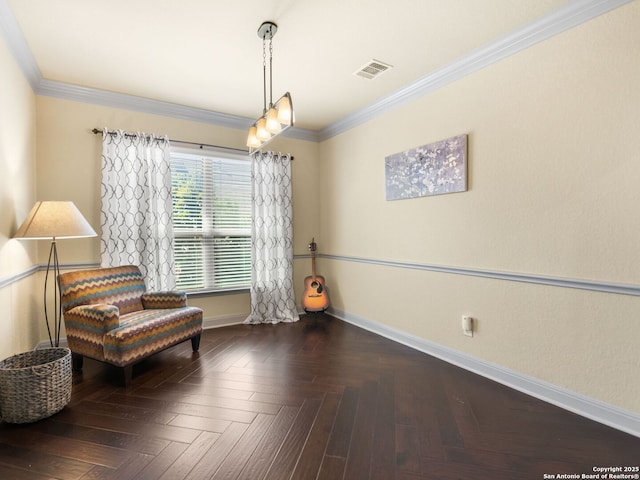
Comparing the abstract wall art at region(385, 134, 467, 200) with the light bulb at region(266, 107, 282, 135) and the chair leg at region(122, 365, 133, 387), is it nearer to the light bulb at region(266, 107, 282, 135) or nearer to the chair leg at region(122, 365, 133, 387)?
the light bulb at region(266, 107, 282, 135)

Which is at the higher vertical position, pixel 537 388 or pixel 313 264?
pixel 313 264

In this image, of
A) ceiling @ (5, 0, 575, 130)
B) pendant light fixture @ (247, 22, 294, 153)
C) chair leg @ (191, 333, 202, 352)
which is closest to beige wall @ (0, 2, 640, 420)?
ceiling @ (5, 0, 575, 130)

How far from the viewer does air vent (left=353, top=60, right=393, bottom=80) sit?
2594 mm

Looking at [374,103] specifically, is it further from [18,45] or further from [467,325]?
[18,45]

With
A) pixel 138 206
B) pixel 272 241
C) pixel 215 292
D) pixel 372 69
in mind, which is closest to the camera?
pixel 372 69

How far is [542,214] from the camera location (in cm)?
210

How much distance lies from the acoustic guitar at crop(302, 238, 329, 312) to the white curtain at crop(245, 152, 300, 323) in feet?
0.61

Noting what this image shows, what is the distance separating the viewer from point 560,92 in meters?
2.00

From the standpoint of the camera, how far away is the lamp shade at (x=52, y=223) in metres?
2.24

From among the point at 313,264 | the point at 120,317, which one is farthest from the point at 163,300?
the point at 313,264

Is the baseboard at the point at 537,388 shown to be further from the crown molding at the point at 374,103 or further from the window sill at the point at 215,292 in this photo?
the crown molding at the point at 374,103

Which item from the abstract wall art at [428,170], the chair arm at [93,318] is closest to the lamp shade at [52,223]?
the chair arm at [93,318]

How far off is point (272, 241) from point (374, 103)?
2017mm

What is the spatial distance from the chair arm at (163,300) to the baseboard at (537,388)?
2174 mm
